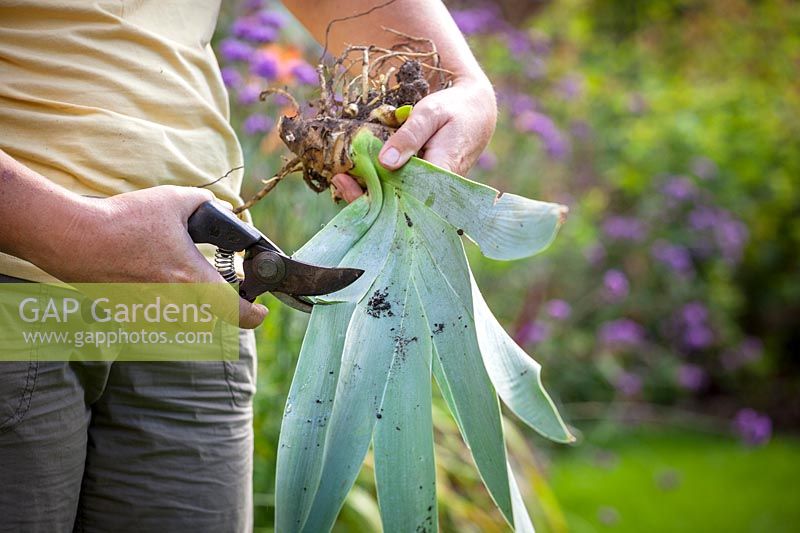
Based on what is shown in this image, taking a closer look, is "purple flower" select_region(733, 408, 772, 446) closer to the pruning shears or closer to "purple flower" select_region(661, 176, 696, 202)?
"purple flower" select_region(661, 176, 696, 202)

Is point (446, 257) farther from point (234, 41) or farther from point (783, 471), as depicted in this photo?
point (783, 471)

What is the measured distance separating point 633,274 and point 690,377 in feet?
2.15

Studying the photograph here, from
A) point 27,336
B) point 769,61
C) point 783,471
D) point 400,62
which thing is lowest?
point 783,471

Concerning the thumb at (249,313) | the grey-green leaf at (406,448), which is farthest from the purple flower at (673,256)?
the thumb at (249,313)

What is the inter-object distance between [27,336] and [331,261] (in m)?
0.44

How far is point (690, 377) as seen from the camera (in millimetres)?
4566

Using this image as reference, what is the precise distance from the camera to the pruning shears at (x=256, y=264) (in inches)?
45.4

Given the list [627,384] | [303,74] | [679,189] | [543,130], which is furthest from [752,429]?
[303,74]

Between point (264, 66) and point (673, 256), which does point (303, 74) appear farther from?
point (673, 256)

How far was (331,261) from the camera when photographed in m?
1.30

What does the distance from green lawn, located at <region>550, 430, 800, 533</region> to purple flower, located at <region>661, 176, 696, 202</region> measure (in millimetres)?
1325

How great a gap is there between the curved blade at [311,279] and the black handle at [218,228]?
2.7 inches

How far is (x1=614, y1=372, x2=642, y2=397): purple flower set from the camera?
13.7ft

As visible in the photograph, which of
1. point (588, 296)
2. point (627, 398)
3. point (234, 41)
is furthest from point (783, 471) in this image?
point (234, 41)
